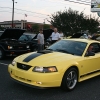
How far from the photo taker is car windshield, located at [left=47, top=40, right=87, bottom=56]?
5.74 m

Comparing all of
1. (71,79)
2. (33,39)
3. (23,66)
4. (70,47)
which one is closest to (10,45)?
(33,39)

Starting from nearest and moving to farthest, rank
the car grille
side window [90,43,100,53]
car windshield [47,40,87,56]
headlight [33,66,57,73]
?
headlight [33,66,57,73]
the car grille
car windshield [47,40,87,56]
side window [90,43,100,53]

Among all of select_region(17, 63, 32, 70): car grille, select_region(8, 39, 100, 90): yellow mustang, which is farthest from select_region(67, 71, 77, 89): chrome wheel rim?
select_region(17, 63, 32, 70): car grille

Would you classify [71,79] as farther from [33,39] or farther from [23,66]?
[33,39]

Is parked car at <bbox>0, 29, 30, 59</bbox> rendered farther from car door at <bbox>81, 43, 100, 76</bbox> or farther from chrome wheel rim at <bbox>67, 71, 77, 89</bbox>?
chrome wheel rim at <bbox>67, 71, 77, 89</bbox>

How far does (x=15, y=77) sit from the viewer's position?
199 inches

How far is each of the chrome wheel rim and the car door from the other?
34 cm

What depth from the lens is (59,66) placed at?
475 centimetres

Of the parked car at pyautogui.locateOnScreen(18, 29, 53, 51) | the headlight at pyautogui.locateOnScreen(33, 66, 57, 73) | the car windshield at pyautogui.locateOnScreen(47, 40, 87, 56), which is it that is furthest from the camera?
the parked car at pyautogui.locateOnScreen(18, 29, 53, 51)

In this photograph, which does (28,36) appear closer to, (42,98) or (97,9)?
(42,98)

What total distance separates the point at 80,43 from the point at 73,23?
75.4 ft

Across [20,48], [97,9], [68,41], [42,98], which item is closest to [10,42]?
[20,48]

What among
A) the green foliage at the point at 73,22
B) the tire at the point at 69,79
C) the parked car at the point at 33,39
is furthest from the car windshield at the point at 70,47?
the green foliage at the point at 73,22

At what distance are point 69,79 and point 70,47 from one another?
121cm
